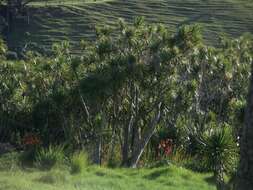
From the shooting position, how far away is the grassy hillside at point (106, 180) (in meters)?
12.1

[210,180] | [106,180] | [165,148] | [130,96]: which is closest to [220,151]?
[106,180]

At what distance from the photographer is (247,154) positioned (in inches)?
298

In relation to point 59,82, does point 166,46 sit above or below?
above

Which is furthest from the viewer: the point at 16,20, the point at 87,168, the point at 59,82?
the point at 16,20

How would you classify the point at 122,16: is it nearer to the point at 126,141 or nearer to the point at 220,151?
the point at 126,141

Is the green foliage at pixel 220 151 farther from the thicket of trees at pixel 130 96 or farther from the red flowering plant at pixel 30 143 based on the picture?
the red flowering plant at pixel 30 143

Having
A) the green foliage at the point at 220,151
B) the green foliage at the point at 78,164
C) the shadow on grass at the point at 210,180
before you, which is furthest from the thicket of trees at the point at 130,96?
the green foliage at the point at 220,151

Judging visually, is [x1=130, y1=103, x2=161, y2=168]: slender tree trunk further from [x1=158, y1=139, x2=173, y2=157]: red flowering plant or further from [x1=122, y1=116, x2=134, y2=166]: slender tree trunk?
[x1=158, y1=139, x2=173, y2=157]: red flowering plant

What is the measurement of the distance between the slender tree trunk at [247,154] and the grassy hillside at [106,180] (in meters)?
4.91

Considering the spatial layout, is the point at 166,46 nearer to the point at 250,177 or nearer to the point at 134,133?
the point at 134,133

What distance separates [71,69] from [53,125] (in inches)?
162

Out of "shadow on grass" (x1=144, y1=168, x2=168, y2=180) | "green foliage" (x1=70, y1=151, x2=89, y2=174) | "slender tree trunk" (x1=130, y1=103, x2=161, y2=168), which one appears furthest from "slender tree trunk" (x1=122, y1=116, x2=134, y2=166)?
"green foliage" (x1=70, y1=151, x2=89, y2=174)

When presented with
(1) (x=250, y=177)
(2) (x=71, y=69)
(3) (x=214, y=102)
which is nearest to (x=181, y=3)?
(3) (x=214, y=102)

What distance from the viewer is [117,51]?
69.1 ft
